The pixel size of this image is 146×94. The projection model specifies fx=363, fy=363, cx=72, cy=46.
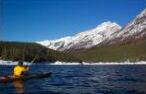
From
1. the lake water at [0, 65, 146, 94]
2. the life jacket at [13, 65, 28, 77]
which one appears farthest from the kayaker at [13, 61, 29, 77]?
the lake water at [0, 65, 146, 94]

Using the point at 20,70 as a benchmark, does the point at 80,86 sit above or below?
below

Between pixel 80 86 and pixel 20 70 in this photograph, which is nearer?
pixel 80 86

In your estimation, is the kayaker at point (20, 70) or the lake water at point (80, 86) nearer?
the lake water at point (80, 86)

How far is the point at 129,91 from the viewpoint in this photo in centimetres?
4825

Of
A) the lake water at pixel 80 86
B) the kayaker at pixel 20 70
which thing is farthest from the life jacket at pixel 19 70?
the lake water at pixel 80 86

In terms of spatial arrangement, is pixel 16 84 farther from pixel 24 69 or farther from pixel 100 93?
pixel 100 93

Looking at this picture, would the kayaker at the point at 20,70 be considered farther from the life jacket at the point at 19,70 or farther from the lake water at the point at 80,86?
the lake water at the point at 80,86

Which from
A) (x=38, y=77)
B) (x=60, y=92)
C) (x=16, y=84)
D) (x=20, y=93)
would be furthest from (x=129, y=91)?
(x=38, y=77)

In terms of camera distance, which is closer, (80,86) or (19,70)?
(80,86)

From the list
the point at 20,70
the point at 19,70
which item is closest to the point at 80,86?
the point at 20,70

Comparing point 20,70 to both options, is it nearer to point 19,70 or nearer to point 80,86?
point 19,70

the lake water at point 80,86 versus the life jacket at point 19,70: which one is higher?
the life jacket at point 19,70

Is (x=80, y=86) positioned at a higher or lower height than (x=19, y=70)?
lower

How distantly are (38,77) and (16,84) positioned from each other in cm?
1194
